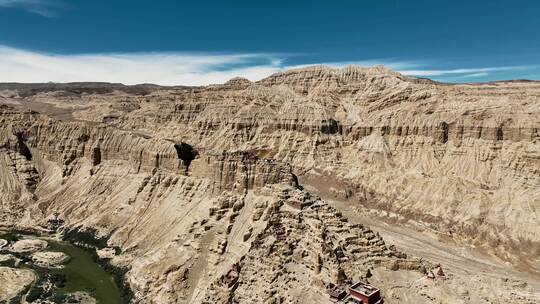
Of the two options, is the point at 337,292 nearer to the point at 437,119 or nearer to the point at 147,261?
the point at 147,261

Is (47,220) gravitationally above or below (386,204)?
below

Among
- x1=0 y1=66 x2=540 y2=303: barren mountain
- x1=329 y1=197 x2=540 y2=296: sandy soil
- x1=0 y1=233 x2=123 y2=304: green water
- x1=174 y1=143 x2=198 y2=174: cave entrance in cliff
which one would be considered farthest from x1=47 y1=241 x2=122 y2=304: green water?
x1=329 y1=197 x2=540 y2=296: sandy soil

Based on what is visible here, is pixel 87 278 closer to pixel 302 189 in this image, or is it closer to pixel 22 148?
pixel 302 189

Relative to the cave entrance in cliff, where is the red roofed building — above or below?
below

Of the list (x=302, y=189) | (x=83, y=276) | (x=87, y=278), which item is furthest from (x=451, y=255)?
(x=83, y=276)

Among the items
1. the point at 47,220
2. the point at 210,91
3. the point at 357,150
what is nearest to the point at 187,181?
the point at 47,220

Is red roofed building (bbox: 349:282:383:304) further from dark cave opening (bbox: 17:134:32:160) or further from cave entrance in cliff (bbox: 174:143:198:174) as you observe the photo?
dark cave opening (bbox: 17:134:32:160)
